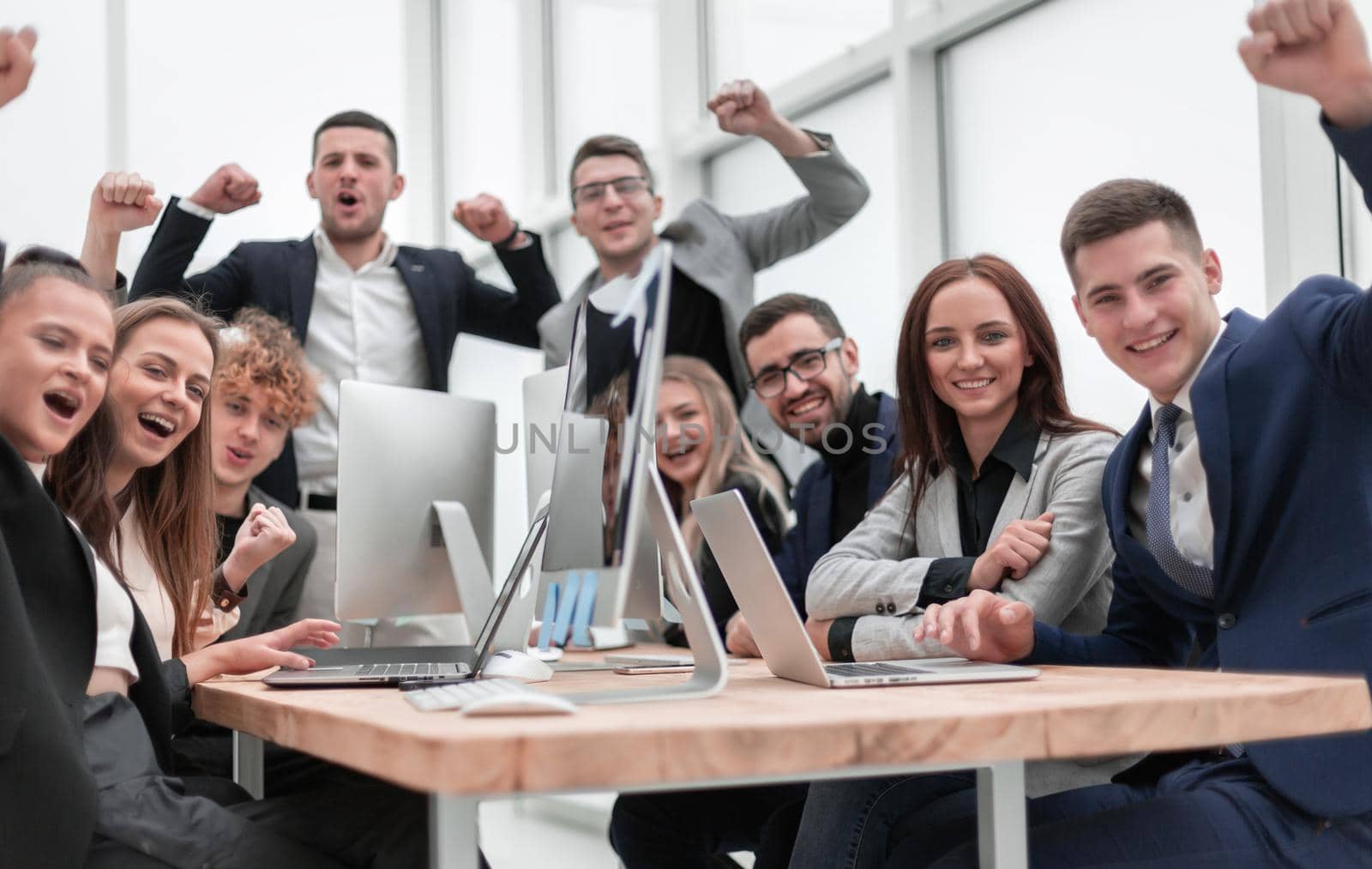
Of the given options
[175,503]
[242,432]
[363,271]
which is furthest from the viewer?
[363,271]

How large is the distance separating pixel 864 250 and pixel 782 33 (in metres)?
0.85

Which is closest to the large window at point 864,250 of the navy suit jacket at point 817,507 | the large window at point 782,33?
the large window at point 782,33

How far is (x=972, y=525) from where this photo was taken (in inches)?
72.3

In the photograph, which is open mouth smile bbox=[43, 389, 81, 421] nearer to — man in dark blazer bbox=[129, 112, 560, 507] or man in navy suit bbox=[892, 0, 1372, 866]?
man in navy suit bbox=[892, 0, 1372, 866]

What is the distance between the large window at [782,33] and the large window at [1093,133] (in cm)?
42

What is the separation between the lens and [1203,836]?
1.17 metres

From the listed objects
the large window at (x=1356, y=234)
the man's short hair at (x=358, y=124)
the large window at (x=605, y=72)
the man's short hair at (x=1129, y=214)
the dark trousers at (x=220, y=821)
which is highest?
the large window at (x=605, y=72)

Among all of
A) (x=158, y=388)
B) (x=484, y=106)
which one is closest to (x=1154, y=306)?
(x=158, y=388)

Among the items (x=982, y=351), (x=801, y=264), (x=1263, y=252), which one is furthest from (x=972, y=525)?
(x=801, y=264)

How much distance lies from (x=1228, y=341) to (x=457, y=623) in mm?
1774

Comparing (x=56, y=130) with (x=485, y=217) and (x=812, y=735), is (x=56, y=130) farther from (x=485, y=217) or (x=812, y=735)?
(x=812, y=735)

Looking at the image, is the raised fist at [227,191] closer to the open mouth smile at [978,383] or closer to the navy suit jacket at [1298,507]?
the open mouth smile at [978,383]

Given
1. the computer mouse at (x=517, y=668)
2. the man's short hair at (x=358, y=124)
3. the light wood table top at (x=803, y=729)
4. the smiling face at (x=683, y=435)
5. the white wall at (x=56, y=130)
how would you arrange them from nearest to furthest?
the light wood table top at (x=803, y=729)
the computer mouse at (x=517, y=668)
the smiling face at (x=683, y=435)
the man's short hair at (x=358, y=124)
the white wall at (x=56, y=130)

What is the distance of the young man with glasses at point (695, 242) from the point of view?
329cm
